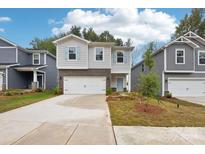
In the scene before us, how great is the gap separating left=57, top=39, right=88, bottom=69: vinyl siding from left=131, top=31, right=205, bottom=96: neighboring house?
815 centimetres

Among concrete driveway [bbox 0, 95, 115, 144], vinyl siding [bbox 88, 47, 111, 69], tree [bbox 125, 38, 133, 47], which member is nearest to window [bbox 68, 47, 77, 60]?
vinyl siding [bbox 88, 47, 111, 69]

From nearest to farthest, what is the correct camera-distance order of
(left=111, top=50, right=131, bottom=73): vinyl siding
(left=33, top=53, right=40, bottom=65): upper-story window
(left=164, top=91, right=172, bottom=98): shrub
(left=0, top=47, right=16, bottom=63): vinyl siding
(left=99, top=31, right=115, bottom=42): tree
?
1. (left=164, top=91, right=172, bottom=98): shrub
2. (left=111, top=50, right=131, bottom=73): vinyl siding
3. (left=0, top=47, right=16, bottom=63): vinyl siding
4. (left=33, top=53, right=40, bottom=65): upper-story window
5. (left=99, top=31, right=115, bottom=42): tree

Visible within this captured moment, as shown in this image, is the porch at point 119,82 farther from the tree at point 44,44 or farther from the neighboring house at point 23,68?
the tree at point 44,44

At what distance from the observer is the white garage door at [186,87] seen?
19016 mm

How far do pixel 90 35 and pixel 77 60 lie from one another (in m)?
22.9

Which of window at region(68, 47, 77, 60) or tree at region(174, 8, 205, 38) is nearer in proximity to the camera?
window at region(68, 47, 77, 60)

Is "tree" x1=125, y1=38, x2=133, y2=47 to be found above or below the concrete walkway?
above

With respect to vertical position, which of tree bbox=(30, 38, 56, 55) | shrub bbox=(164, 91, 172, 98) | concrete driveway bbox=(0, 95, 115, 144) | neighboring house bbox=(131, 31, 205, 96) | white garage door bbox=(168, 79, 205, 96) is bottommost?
shrub bbox=(164, 91, 172, 98)

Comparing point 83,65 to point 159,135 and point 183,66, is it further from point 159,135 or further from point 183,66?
point 159,135

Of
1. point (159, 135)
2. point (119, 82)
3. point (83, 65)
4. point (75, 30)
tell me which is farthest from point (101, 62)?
point (75, 30)

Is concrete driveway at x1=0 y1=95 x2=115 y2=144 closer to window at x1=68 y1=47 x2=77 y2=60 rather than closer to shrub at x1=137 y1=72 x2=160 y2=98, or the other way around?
shrub at x1=137 y1=72 x2=160 y2=98

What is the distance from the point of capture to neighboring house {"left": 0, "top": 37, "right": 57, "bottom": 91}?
2055 cm
